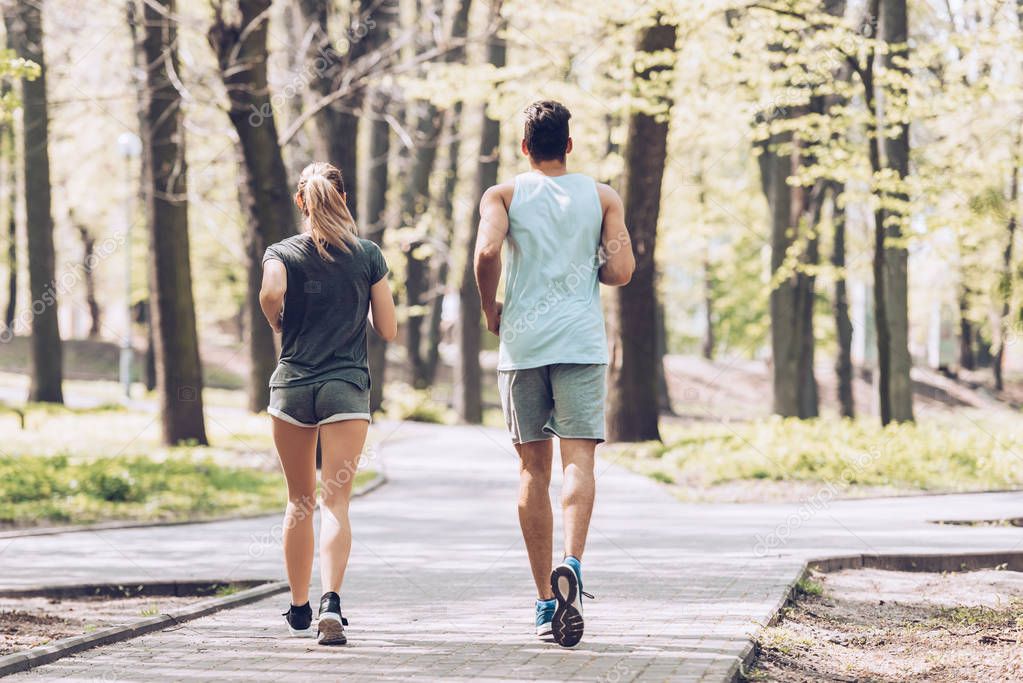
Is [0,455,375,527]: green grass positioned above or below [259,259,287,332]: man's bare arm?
below

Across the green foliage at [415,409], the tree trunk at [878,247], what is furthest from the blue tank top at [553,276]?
the green foliage at [415,409]

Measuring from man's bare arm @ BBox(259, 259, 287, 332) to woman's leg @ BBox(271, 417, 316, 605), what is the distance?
453mm

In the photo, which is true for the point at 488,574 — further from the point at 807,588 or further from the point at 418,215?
the point at 418,215

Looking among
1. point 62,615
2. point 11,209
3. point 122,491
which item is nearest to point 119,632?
point 62,615

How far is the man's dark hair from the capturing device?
562cm

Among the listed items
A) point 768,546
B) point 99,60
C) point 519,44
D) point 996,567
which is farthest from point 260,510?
point 99,60

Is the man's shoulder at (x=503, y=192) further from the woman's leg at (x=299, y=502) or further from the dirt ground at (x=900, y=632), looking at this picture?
the dirt ground at (x=900, y=632)

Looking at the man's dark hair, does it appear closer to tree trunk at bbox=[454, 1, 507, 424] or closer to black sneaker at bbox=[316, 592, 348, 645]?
black sneaker at bbox=[316, 592, 348, 645]

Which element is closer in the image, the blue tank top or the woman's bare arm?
the blue tank top

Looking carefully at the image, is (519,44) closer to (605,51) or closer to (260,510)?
(605,51)

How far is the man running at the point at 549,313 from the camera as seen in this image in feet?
17.9

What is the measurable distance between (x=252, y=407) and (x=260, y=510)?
452 inches

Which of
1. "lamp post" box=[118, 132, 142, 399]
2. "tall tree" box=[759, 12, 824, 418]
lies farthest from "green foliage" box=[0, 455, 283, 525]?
"lamp post" box=[118, 132, 142, 399]

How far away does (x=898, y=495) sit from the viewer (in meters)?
13.2
